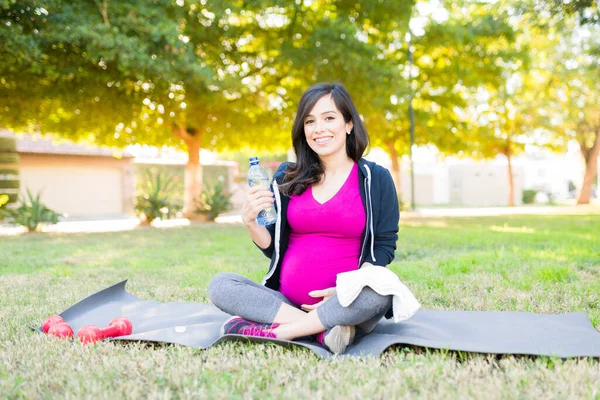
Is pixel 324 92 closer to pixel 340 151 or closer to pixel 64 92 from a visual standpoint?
pixel 340 151

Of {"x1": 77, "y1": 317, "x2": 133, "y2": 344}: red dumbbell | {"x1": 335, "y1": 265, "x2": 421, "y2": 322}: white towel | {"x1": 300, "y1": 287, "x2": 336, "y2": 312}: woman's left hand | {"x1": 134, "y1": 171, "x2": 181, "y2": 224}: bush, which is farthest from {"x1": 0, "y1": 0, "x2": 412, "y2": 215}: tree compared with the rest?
{"x1": 335, "y1": 265, "x2": 421, "y2": 322}: white towel

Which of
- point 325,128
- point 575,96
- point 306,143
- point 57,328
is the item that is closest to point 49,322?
point 57,328

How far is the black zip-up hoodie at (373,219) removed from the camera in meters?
3.08

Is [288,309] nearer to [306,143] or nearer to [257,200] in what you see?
[257,200]

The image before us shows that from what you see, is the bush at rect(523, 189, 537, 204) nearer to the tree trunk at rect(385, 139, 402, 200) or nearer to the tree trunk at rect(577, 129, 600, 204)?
the tree trunk at rect(577, 129, 600, 204)

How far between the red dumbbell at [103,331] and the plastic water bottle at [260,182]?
1.00m

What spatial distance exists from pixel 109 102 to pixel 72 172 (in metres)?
11.4

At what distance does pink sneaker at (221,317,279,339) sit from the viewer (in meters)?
2.87

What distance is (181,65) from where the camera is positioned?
1091cm


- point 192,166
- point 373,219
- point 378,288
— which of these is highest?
point 192,166

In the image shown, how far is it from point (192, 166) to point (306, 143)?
42.7 feet

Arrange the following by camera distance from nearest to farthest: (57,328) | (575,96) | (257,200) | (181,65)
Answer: (257,200)
(57,328)
(181,65)
(575,96)

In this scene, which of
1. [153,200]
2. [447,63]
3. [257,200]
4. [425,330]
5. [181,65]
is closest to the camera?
[257,200]

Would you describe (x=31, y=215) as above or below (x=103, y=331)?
above
